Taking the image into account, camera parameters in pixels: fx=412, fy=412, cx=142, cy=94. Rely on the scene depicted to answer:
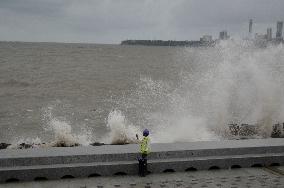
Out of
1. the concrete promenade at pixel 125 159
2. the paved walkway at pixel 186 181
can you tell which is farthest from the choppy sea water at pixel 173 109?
the paved walkway at pixel 186 181

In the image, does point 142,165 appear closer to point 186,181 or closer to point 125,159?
point 125,159

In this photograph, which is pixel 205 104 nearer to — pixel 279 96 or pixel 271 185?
pixel 279 96

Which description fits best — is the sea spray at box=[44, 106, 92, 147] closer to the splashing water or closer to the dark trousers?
the splashing water

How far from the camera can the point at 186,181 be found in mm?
8891

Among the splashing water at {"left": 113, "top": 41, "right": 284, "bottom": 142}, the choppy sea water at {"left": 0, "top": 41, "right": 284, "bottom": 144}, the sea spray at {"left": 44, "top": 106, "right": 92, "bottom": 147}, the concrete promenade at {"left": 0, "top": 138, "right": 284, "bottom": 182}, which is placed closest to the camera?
the concrete promenade at {"left": 0, "top": 138, "right": 284, "bottom": 182}

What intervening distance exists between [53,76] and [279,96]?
1570 inches

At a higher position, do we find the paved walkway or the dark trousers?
the dark trousers

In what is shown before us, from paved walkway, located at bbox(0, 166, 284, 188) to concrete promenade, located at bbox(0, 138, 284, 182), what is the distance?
0.16m

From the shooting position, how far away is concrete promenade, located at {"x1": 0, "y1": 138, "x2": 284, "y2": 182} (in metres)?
8.73

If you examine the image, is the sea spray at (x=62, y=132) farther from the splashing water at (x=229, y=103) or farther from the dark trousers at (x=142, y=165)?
the dark trousers at (x=142, y=165)

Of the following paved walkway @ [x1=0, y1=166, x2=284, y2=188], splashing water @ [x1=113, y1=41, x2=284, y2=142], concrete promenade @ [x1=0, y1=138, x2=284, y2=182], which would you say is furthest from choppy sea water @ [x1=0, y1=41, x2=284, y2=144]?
paved walkway @ [x1=0, y1=166, x2=284, y2=188]

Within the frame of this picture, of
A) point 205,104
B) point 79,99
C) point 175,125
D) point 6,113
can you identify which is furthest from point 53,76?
point 175,125

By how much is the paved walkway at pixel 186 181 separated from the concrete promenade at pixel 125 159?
16 cm

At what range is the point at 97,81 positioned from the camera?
163ft
